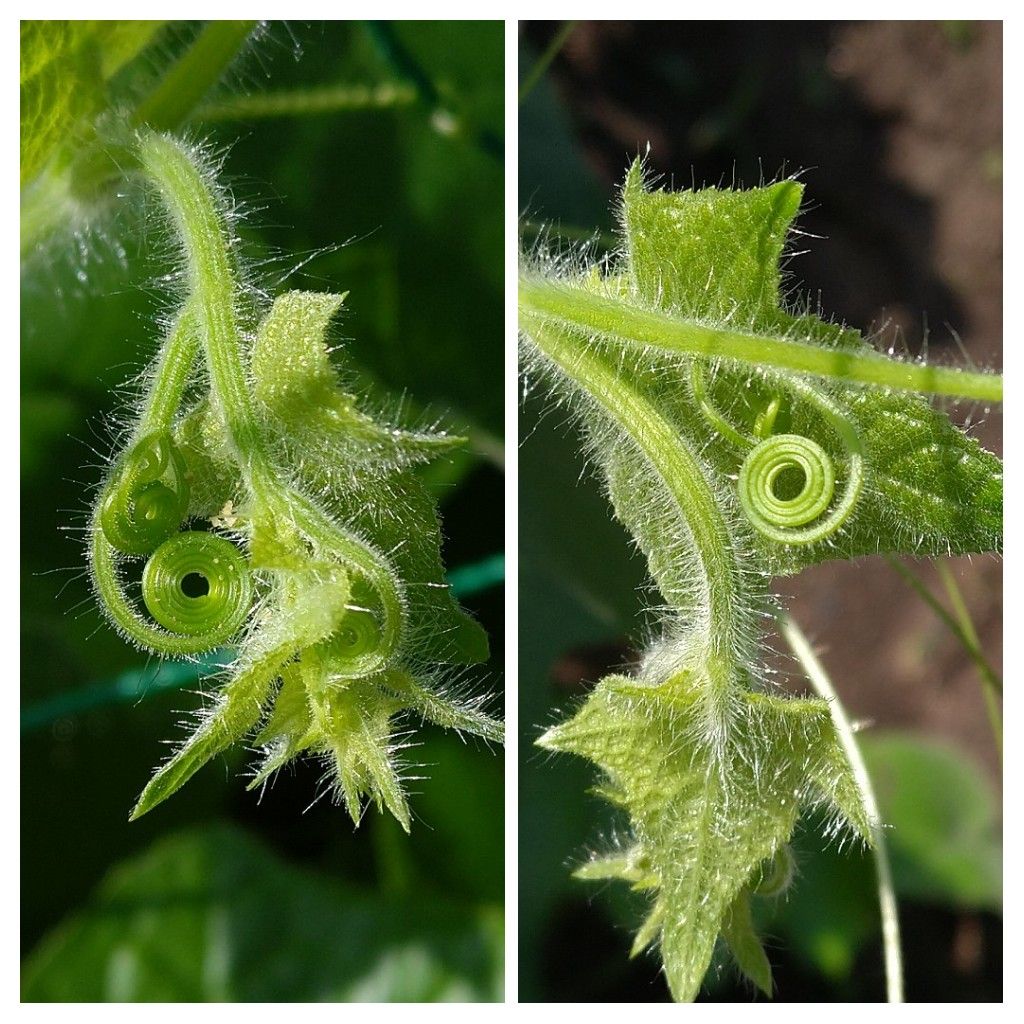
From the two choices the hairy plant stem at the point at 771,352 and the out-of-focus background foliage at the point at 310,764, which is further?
the out-of-focus background foliage at the point at 310,764

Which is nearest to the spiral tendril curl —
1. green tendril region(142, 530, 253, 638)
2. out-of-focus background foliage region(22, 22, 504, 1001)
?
green tendril region(142, 530, 253, 638)

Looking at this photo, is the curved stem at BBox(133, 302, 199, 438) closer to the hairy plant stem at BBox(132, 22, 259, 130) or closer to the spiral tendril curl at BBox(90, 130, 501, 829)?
the spiral tendril curl at BBox(90, 130, 501, 829)

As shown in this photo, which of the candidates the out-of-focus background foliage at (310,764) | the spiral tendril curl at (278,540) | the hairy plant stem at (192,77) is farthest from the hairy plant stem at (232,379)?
the out-of-focus background foliage at (310,764)

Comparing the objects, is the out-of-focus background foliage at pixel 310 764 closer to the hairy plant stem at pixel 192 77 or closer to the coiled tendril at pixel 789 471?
the hairy plant stem at pixel 192 77

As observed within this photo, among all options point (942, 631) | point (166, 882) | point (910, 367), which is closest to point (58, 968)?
point (166, 882)

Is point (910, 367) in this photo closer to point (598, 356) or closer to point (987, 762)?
point (598, 356)
